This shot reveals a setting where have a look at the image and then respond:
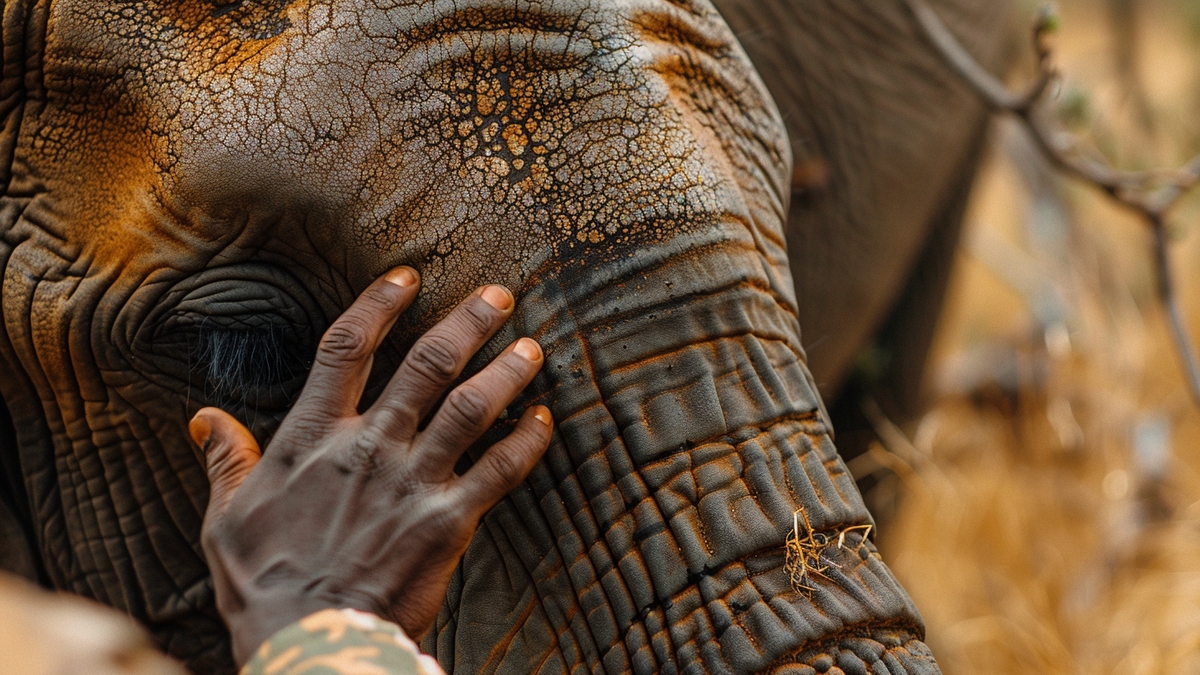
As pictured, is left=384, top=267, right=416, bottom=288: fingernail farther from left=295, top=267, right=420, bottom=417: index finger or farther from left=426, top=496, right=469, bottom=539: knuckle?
left=426, top=496, right=469, bottom=539: knuckle

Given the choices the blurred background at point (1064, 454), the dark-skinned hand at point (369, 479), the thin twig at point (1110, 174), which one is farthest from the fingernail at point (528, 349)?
the blurred background at point (1064, 454)

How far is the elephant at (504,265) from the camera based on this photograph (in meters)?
1.28

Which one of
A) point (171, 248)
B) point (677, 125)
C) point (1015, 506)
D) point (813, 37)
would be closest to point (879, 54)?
point (813, 37)

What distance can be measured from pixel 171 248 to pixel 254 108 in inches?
7.8

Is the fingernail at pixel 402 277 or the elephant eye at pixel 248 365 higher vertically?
the fingernail at pixel 402 277

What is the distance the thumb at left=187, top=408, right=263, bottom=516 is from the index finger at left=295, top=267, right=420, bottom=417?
101mm

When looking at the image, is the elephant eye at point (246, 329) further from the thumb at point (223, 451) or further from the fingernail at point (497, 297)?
the fingernail at point (497, 297)

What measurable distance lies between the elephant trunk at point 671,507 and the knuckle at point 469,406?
0.31ft

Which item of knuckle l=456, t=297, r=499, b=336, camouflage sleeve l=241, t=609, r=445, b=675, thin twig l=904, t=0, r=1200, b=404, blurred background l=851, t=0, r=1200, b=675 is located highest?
thin twig l=904, t=0, r=1200, b=404

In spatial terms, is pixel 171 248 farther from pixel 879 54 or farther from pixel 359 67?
pixel 879 54

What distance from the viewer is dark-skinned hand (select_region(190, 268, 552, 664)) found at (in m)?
1.18

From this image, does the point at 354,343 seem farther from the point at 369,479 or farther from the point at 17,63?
the point at 17,63

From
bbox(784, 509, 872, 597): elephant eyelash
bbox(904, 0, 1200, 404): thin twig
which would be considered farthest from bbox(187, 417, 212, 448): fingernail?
bbox(904, 0, 1200, 404): thin twig

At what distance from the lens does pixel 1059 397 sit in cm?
421
